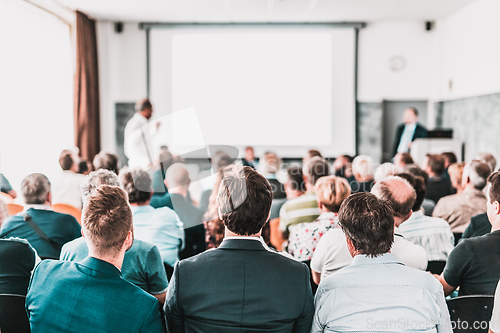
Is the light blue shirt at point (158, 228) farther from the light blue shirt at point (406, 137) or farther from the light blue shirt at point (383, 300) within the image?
the light blue shirt at point (406, 137)

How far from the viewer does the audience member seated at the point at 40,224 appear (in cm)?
216

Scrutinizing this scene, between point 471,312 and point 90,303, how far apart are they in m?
1.37

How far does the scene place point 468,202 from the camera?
278cm

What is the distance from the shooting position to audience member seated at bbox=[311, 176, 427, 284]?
171cm

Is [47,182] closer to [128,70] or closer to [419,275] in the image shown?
[419,275]

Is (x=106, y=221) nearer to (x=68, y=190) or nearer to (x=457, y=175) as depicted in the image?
(x=68, y=190)

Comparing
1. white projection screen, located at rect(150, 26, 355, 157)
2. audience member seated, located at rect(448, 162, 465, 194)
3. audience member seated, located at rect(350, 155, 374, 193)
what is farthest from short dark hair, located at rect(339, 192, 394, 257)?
white projection screen, located at rect(150, 26, 355, 157)

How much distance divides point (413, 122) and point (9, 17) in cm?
603

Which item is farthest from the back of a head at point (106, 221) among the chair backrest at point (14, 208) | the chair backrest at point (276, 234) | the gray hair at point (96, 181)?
the chair backrest at point (14, 208)

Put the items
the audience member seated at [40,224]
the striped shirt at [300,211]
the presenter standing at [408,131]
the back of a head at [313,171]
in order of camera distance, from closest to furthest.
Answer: the audience member seated at [40,224] < the striped shirt at [300,211] < the back of a head at [313,171] < the presenter standing at [408,131]

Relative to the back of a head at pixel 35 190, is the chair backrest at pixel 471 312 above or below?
below

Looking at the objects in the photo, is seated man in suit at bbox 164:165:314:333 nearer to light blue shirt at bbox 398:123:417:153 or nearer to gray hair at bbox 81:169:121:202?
gray hair at bbox 81:169:121:202

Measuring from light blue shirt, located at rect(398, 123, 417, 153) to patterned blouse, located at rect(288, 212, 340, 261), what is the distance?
5006 millimetres

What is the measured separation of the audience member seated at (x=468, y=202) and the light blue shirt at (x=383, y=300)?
1722 millimetres
